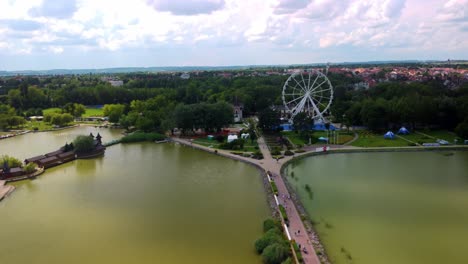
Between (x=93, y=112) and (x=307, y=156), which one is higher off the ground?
(x=93, y=112)

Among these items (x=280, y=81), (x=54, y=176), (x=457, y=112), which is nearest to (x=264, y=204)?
(x=54, y=176)

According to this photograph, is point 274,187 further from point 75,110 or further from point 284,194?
point 75,110

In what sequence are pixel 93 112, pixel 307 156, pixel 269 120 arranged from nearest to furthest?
1. pixel 307 156
2. pixel 269 120
3. pixel 93 112

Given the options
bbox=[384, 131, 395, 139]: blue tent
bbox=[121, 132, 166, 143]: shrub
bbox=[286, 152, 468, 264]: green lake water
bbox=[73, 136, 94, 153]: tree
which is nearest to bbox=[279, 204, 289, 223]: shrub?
bbox=[286, 152, 468, 264]: green lake water

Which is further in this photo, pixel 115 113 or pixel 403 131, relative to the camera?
pixel 115 113

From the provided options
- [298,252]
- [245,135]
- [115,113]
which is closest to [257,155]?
[245,135]

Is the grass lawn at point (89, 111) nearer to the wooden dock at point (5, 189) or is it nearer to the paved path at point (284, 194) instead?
the paved path at point (284, 194)

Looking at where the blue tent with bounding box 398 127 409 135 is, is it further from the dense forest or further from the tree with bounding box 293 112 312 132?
the tree with bounding box 293 112 312 132

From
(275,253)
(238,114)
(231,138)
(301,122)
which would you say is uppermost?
(301,122)
